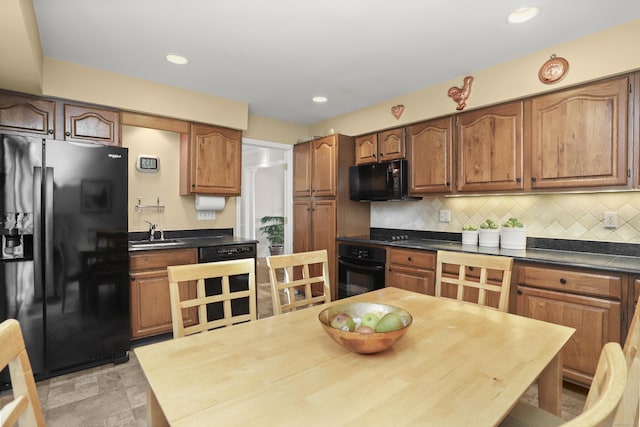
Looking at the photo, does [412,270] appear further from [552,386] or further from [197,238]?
[197,238]

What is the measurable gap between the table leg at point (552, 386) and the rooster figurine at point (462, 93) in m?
2.31

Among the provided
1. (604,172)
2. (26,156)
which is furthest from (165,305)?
(604,172)

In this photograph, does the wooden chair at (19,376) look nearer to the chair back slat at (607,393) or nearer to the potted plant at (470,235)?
the chair back slat at (607,393)

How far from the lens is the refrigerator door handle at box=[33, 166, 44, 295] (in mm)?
2232

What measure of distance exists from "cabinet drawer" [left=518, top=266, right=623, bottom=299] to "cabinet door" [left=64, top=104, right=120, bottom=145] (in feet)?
11.4

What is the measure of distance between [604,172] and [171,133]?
3763 millimetres

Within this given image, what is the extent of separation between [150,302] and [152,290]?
103mm

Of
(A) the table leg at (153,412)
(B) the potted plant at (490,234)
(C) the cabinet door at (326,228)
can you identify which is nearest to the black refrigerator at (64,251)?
(A) the table leg at (153,412)

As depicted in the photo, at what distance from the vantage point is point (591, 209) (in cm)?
251

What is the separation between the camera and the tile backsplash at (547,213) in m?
2.37

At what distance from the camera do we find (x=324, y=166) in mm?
3996

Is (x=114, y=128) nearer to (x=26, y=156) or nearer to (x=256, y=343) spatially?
(x=26, y=156)

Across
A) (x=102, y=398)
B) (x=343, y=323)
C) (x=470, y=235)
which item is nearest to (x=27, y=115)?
(x=102, y=398)

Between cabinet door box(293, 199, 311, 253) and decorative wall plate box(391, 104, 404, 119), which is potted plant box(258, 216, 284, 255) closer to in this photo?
cabinet door box(293, 199, 311, 253)
